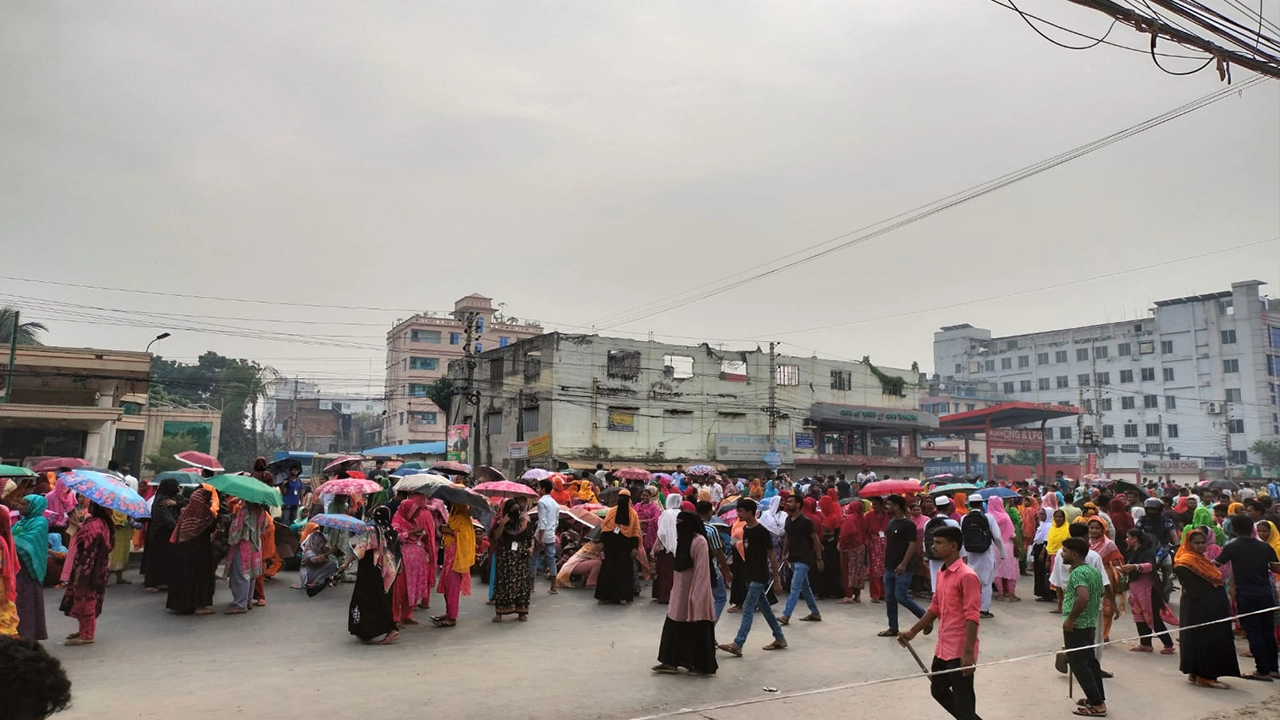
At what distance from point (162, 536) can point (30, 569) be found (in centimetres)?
443

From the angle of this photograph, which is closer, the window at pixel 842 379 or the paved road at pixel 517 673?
the paved road at pixel 517 673

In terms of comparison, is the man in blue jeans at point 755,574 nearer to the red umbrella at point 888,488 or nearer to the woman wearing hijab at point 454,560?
the woman wearing hijab at point 454,560

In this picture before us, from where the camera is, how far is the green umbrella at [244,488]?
10.5 m

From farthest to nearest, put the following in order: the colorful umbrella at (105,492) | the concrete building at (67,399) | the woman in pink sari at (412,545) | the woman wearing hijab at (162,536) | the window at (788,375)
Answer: the window at (788,375), the concrete building at (67,399), the woman wearing hijab at (162,536), the woman in pink sari at (412,545), the colorful umbrella at (105,492)

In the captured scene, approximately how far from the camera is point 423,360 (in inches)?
3115

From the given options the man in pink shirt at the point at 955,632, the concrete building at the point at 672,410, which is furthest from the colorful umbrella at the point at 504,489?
the concrete building at the point at 672,410

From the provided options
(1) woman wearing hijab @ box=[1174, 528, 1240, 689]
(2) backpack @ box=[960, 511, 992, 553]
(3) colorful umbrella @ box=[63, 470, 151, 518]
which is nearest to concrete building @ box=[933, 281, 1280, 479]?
(2) backpack @ box=[960, 511, 992, 553]

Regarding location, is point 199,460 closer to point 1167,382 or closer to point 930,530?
point 930,530

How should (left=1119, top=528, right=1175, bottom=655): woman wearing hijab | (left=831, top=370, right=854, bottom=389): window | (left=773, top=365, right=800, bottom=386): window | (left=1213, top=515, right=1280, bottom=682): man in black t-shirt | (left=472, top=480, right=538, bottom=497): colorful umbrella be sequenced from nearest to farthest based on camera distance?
(left=1213, top=515, right=1280, bottom=682): man in black t-shirt
(left=1119, top=528, right=1175, bottom=655): woman wearing hijab
(left=472, top=480, right=538, bottom=497): colorful umbrella
(left=773, top=365, right=800, bottom=386): window
(left=831, top=370, right=854, bottom=389): window

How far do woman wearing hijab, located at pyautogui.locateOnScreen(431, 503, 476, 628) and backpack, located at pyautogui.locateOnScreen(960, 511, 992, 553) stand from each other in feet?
21.7

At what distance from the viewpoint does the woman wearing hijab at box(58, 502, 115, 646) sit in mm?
8695

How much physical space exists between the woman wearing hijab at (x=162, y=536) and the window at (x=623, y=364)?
33.4 meters

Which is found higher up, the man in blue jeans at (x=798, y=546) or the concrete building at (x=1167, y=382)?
the concrete building at (x=1167, y=382)

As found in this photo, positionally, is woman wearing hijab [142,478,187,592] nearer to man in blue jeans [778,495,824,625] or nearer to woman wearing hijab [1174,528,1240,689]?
man in blue jeans [778,495,824,625]
